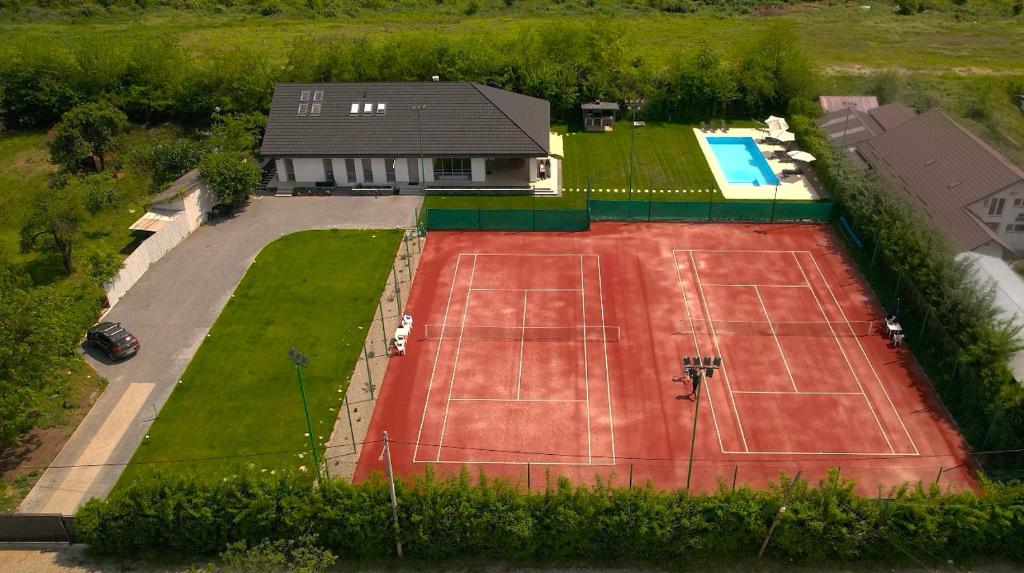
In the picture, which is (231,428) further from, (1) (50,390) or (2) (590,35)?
(2) (590,35)

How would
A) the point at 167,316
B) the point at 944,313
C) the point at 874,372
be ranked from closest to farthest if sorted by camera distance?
the point at 944,313 → the point at 874,372 → the point at 167,316

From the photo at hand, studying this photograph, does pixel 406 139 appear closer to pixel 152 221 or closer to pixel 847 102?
pixel 152 221

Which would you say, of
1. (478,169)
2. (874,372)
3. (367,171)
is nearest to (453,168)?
(478,169)

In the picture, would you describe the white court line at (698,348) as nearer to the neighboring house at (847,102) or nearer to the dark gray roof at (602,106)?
the dark gray roof at (602,106)

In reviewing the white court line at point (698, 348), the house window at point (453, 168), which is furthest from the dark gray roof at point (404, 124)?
the white court line at point (698, 348)

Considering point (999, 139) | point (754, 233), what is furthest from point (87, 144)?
point (999, 139)

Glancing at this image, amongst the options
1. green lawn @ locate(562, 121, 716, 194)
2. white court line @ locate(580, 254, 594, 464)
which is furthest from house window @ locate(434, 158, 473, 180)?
white court line @ locate(580, 254, 594, 464)
